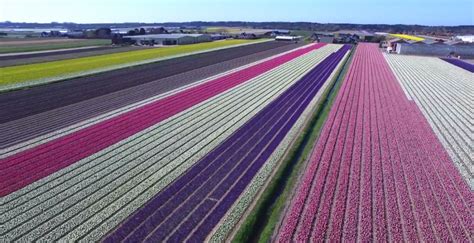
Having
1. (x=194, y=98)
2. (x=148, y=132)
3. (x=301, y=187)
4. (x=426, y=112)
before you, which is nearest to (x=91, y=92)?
(x=194, y=98)

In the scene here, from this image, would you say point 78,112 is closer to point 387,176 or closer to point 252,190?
point 252,190

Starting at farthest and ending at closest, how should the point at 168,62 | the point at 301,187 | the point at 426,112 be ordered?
the point at 168,62 < the point at 426,112 < the point at 301,187

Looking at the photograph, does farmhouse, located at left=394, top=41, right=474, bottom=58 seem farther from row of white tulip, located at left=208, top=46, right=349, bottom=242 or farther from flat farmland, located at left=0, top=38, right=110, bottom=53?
flat farmland, located at left=0, top=38, right=110, bottom=53

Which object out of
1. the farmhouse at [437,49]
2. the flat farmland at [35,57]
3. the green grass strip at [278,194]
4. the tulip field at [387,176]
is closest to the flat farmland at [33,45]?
the flat farmland at [35,57]

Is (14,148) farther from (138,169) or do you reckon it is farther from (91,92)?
(91,92)

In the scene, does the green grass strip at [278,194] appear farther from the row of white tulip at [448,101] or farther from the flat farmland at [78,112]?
the flat farmland at [78,112]

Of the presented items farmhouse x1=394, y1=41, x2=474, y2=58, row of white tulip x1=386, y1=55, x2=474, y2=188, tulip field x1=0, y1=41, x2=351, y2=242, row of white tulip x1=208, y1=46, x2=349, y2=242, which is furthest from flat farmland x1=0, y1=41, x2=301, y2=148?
farmhouse x1=394, y1=41, x2=474, y2=58

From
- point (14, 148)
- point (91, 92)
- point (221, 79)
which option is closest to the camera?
point (14, 148)

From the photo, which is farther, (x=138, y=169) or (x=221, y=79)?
(x=221, y=79)
